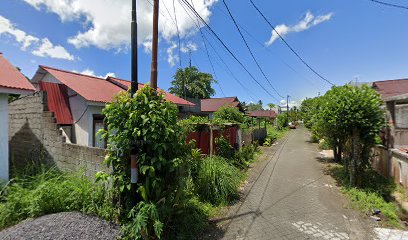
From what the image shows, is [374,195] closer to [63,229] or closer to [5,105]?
[63,229]

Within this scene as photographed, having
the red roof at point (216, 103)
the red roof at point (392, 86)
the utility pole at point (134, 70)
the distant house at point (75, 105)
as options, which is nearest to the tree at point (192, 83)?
the red roof at point (216, 103)

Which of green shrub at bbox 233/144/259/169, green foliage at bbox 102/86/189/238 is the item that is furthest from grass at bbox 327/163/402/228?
green foliage at bbox 102/86/189/238

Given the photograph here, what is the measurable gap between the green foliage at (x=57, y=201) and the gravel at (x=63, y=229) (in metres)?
0.21

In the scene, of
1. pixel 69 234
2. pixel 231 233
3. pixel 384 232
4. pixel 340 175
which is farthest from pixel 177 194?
pixel 340 175

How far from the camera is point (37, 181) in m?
4.82

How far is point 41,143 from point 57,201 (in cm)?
358

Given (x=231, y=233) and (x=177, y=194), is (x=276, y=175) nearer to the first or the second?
(x=231, y=233)

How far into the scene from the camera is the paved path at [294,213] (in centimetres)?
412

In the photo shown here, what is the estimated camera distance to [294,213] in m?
4.96

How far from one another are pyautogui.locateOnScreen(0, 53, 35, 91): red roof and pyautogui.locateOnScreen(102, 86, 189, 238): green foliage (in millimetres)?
3339

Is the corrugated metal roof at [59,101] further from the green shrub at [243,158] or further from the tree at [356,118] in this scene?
the tree at [356,118]

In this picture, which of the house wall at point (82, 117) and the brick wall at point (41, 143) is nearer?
the brick wall at point (41, 143)

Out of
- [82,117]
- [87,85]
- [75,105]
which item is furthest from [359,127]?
[87,85]

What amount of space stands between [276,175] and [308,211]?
128 inches
